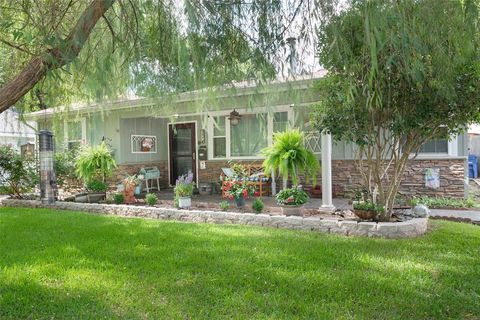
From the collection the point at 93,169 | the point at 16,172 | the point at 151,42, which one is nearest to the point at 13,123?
the point at 151,42

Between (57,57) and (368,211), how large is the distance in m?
5.11

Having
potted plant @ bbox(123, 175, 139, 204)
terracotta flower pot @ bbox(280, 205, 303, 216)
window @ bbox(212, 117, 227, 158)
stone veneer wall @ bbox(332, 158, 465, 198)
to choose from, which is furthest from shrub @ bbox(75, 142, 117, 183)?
stone veneer wall @ bbox(332, 158, 465, 198)

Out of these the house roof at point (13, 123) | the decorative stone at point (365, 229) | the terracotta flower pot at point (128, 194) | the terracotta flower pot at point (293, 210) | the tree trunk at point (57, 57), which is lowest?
the decorative stone at point (365, 229)

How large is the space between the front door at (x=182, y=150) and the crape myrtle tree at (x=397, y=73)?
22.7 feet

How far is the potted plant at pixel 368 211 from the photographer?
250 inches

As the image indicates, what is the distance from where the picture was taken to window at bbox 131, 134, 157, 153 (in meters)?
12.7

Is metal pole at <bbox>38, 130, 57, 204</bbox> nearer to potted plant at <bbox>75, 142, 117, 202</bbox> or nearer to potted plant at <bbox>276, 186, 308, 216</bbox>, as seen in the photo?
potted plant at <bbox>75, 142, 117, 202</bbox>

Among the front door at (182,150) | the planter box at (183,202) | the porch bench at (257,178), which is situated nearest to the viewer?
the planter box at (183,202)

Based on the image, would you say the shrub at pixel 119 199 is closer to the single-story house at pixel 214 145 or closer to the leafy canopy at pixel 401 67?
the single-story house at pixel 214 145

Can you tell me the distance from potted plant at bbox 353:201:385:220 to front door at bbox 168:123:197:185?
698 centimetres

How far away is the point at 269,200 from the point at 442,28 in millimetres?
6772

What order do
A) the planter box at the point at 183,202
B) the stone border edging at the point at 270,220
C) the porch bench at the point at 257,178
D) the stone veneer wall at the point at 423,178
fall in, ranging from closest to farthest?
the stone border edging at the point at 270,220 → the planter box at the point at 183,202 → the stone veneer wall at the point at 423,178 → the porch bench at the point at 257,178

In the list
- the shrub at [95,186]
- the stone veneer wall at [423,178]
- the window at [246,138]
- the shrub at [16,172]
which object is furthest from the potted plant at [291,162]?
the shrub at [16,172]

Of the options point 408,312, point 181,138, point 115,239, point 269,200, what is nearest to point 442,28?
point 408,312
